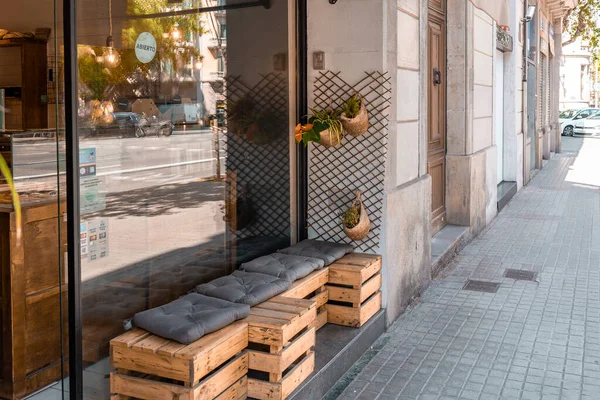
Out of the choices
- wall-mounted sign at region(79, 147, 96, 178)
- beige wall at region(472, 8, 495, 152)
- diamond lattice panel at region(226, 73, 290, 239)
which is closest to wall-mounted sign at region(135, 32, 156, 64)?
wall-mounted sign at region(79, 147, 96, 178)

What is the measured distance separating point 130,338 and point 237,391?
25.1 inches

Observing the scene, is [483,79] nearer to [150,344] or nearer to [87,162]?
[87,162]

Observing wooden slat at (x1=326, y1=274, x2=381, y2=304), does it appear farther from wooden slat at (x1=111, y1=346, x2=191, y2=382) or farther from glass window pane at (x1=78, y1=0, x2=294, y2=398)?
wooden slat at (x1=111, y1=346, x2=191, y2=382)

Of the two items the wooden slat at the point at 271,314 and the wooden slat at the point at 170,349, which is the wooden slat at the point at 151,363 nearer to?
the wooden slat at the point at 170,349

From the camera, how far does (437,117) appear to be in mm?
9281

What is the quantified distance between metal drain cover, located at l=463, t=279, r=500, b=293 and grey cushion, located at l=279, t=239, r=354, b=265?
218 cm

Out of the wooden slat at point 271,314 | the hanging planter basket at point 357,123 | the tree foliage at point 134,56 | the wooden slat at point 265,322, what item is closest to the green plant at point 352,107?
the hanging planter basket at point 357,123

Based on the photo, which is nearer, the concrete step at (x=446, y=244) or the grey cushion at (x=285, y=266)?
the grey cushion at (x=285, y=266)

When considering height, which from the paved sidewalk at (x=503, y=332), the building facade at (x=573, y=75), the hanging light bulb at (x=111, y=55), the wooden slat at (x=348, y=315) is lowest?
the paved sidewalk at (x=503, y=332)

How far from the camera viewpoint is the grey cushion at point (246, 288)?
413 centimetres

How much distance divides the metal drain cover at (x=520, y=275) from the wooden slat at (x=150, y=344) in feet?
17.0

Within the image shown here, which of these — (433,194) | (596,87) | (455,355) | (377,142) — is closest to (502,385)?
(455,355)

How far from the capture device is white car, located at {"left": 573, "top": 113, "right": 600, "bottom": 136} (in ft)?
123

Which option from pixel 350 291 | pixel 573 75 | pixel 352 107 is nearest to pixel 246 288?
pixel 350 291
